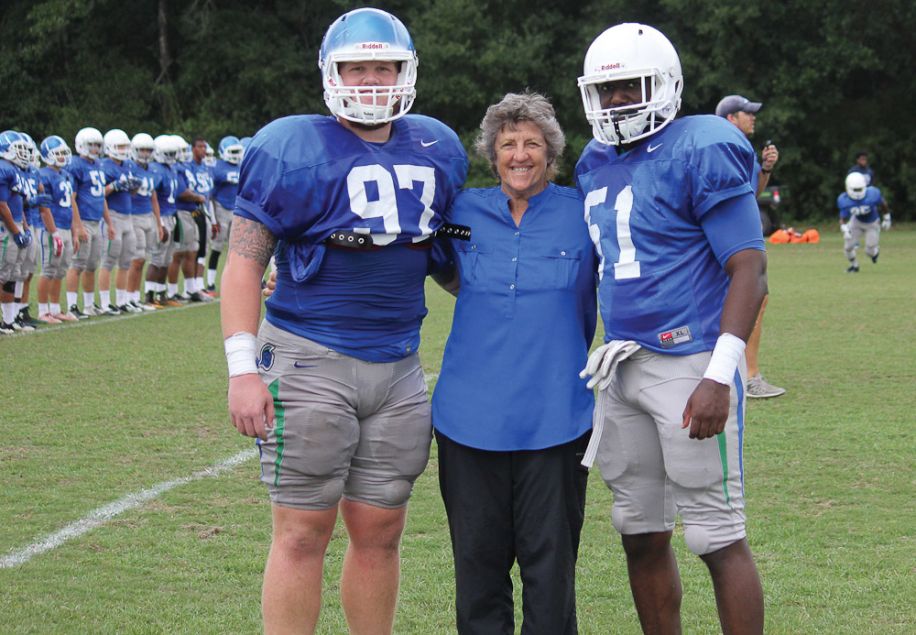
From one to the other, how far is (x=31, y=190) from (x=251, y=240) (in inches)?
376

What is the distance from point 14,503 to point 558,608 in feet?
10.3

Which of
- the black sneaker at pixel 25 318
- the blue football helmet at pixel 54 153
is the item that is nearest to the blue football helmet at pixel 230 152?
the blue football helmet at pixel 54 153

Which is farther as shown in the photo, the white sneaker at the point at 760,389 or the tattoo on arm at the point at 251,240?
the white sneaker at the point at 760,389

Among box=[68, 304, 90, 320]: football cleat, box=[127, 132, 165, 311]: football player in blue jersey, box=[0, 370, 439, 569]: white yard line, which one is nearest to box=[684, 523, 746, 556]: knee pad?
box=[0, 370, 439, 569]: white yard line

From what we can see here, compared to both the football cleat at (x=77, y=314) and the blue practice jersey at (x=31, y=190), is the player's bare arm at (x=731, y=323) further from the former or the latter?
the football cleat at (x=77, y=314)

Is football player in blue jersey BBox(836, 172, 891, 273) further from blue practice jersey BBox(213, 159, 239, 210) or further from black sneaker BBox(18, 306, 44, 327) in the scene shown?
black sneaker BBox(18, 306, 44, 327)

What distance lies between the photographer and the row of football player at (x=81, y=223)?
11.9 m

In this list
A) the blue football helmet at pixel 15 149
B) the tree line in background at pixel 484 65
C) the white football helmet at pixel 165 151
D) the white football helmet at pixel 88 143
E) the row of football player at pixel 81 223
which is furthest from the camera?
the tree line in background at pixel 484 65

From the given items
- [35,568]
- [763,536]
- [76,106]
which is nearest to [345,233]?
[35,568]

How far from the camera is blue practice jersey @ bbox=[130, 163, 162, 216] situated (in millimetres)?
14078

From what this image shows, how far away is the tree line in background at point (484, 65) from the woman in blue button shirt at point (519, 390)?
1074 inches

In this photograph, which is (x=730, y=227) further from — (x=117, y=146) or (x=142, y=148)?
(x=142, y=148)

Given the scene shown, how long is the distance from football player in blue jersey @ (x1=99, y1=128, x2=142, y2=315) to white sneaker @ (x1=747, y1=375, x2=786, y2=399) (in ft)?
26.7

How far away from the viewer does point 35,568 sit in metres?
4.55
